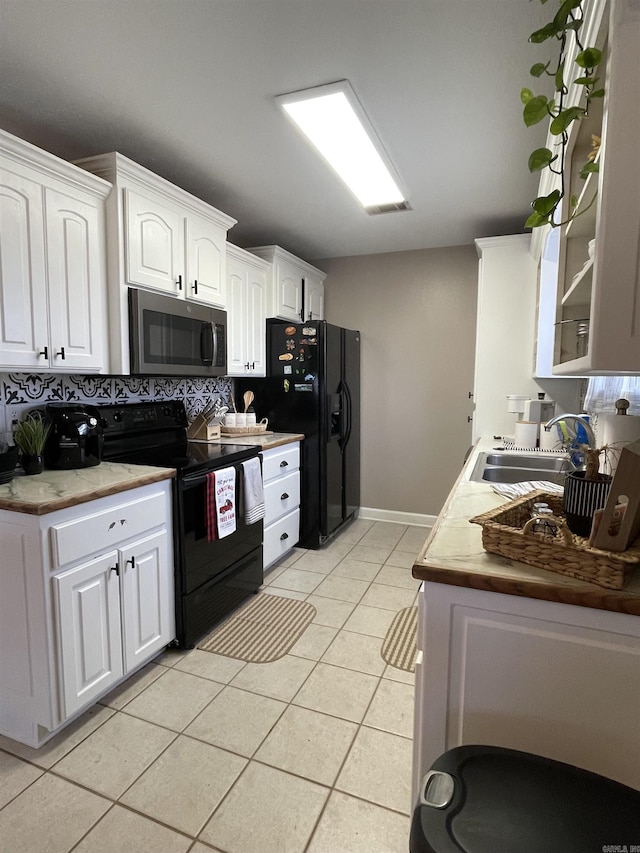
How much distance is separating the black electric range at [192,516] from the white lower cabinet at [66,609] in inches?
10.3

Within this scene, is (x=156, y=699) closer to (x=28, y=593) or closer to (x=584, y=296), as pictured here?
(x=28, y=593)

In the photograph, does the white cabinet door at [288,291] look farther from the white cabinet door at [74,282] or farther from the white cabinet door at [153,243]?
the white cabinet door at [74,282]

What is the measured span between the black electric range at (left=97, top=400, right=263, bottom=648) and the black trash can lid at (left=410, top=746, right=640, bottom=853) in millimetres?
1562

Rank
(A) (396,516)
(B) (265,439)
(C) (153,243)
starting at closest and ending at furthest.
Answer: (C) (153,243) → (B) (265,439) → (A) (396,516)

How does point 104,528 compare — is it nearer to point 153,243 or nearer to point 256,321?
point 153,243

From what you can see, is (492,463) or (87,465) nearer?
(87,465)

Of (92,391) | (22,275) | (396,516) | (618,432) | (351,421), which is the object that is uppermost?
(22,275)

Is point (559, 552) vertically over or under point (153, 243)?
under

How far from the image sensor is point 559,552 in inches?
39.8

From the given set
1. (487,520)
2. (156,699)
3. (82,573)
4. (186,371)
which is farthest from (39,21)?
(156,699)

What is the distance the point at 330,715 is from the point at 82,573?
110cm

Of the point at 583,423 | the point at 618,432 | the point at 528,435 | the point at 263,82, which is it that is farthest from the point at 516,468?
the point at 263,82

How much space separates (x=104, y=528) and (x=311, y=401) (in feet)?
6.44

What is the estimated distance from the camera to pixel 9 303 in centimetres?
180
